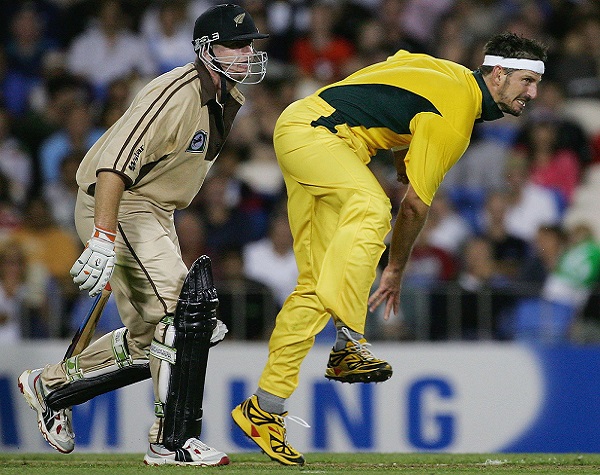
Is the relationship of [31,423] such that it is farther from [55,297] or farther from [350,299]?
[350,299]

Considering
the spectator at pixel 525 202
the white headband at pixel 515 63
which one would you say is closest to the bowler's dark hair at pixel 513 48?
the white headband at pixel 515 63

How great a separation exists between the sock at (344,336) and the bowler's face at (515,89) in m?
1.28

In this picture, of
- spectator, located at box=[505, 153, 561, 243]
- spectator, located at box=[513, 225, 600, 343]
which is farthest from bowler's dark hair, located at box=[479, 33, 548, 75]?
spectator, located at box=[505, 153, 561, 243]

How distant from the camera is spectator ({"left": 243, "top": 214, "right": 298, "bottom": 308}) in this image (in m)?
9.40

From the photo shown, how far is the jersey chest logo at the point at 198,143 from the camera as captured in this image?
5879mm

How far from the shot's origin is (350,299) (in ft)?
18.4

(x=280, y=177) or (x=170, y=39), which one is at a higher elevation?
(x=170, y=39)

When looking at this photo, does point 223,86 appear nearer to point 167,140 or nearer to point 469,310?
point 167,140

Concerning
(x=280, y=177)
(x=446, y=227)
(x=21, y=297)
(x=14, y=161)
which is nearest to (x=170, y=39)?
(x=14, y=161)

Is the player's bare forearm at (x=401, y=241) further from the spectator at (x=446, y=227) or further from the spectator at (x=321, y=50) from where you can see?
the spectator at (x=321, y=50)

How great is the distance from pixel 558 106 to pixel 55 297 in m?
4.94

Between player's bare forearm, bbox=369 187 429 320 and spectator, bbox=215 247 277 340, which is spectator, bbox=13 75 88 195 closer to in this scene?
spectator, bbox=215 247 277 340

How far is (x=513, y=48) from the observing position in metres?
5.96

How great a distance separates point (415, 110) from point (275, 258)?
3876 mm
